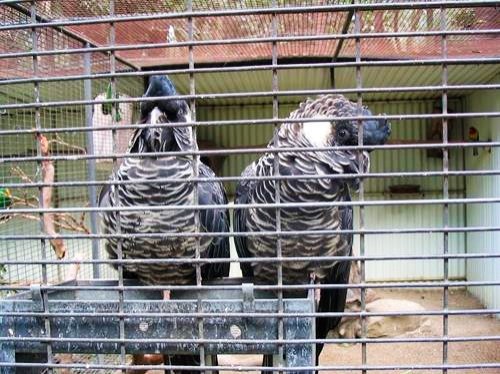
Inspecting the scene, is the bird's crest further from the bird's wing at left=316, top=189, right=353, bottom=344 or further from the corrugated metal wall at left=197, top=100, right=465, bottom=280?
→ the corrugated metal wall at left=197, top=100, right=465, bottom=280

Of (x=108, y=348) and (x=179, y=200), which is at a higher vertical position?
(x=179, y=200)

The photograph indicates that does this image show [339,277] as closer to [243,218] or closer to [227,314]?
[243,218]

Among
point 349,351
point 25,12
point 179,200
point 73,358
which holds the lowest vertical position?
point 349,351

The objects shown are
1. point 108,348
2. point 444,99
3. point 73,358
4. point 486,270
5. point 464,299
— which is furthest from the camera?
point 464,299

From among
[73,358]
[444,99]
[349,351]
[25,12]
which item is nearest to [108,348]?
[444,99]

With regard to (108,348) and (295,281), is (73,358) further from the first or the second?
(108,348)

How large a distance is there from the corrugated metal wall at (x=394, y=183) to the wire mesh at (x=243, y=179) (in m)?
0.03

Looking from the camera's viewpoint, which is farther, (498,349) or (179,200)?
(498,349)

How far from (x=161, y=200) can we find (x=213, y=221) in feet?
0.91

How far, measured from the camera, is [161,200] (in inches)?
82.0

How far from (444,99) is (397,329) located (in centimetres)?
496

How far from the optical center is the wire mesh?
126cm

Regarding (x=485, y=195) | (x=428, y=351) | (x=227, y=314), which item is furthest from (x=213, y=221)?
(x=485, y=195)

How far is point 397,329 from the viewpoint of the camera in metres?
5.67
